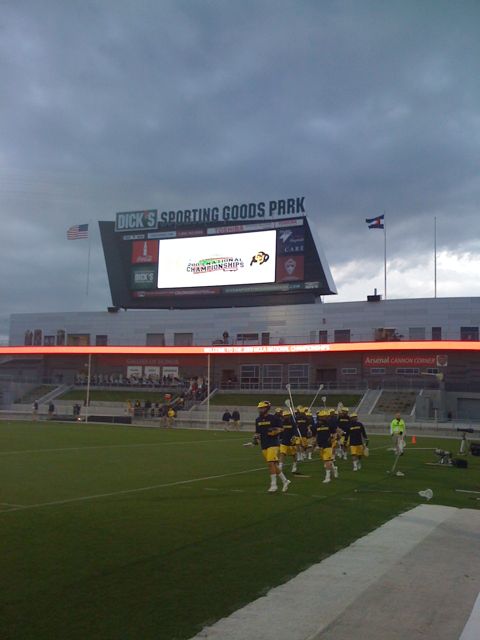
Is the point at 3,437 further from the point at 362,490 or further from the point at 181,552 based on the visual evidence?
the point at 181,552

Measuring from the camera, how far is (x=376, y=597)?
6.77 metres

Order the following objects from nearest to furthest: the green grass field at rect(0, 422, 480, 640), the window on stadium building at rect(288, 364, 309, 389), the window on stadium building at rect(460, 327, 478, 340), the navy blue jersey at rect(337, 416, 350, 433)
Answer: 1. the green grass field at rect(0, 422, 480, 640)
2. the navy blue jersey at rect(337, 416, 350, 433)
3. the window on stadium building at rect(460, 327, 478, 340)
4. the window on stadium building at rect(288, 364, 309, 389)

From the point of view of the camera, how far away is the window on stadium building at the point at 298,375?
66.8m

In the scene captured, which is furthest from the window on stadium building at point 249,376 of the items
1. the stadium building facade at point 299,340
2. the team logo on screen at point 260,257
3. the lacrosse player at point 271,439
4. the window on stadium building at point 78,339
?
the lacrosse player at point 271,439

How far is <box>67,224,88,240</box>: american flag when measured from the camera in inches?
2648

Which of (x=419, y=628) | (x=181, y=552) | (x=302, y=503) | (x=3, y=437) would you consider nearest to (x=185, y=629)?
(x=419, y=628)

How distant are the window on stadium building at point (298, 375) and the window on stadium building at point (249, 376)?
3.70 meters

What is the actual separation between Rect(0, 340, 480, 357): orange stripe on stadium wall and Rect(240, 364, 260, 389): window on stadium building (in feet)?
6.30

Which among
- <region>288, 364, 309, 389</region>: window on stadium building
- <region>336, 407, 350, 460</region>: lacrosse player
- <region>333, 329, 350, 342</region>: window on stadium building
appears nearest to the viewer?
<region>336, 407, 350, 460</region>: lacrosse player

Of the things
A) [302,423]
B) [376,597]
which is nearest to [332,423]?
[302,423]

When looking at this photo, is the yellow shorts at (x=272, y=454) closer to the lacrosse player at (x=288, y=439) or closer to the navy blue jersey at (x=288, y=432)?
the navy blue jersey at (x=288, y=432)

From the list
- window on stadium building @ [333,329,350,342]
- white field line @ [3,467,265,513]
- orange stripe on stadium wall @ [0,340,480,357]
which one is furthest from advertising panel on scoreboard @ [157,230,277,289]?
white field line @ [3,467,265,513]

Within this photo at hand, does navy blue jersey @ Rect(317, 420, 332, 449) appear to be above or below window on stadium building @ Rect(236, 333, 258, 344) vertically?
below

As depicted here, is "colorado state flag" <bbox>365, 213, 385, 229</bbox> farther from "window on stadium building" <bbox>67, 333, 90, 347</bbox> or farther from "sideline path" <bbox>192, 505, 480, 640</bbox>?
"sideline path" <bbox>192, 505, 480, 640</bbox>
